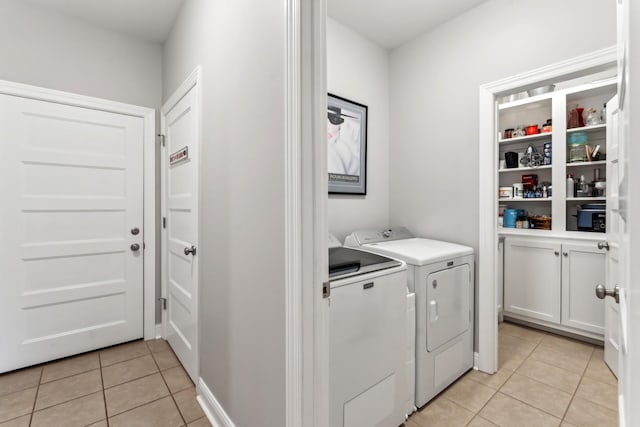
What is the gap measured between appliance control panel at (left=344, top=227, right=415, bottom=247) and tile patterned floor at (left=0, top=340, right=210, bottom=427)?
1.45 metres

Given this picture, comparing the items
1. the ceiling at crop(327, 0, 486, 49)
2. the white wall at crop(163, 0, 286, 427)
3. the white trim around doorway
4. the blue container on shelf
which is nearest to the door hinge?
the white wall at crop(163, 0, 286, 427)

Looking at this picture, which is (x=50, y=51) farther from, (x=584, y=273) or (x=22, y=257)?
(x=584, y=273)

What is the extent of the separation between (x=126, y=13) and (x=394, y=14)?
6.81 feet

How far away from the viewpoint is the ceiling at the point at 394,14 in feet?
6.98

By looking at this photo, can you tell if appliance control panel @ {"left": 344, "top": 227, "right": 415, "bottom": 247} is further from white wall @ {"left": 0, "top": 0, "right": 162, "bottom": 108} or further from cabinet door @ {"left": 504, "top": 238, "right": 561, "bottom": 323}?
white wall @ {"left": 0, "top": 0, "right": 162, "bottom": 108}

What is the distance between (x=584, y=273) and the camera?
97.7 inches

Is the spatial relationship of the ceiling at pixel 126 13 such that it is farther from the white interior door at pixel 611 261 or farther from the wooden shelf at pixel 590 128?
the wooden shelf at pixel 590 128

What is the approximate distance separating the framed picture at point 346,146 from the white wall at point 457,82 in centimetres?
41

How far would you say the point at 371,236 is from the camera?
88.4 inches

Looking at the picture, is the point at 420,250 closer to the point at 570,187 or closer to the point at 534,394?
the point at 534,394

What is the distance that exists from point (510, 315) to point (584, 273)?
0.79 meters

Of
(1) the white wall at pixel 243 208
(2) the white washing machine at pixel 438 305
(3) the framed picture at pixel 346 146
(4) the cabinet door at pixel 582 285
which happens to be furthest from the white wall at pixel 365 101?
(4) the cabinet door at pixel 582 285

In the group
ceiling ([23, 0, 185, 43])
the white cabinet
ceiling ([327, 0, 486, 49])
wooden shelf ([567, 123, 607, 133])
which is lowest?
the white cabinet

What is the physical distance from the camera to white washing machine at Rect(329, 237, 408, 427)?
48.8 inches
